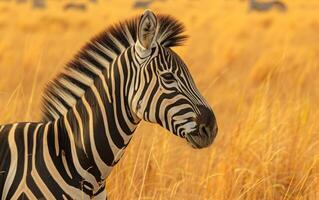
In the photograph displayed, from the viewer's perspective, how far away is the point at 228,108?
34.8ft

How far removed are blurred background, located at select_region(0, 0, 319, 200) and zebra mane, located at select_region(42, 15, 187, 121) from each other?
116 centimetres

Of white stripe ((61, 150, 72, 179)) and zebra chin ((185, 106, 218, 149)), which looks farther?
white stripe ((61, 150, 72, 179))

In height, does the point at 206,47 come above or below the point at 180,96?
above

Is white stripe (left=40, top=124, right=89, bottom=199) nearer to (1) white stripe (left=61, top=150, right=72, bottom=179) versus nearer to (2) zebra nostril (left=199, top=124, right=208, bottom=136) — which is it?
(1) white stripe (left=61, top=150, right=72, bottom=179)

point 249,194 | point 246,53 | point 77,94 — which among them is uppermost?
point 246,53

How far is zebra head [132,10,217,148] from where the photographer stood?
3709mm

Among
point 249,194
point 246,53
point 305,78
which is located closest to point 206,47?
point 246,53

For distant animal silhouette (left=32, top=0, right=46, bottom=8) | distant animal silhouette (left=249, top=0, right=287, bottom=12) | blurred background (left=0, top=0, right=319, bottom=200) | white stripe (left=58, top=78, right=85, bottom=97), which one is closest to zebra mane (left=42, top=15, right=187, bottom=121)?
white stripe (left=58, top=78, right=85, bottom=97)

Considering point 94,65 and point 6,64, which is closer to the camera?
point 94,65

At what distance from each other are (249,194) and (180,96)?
194 cm

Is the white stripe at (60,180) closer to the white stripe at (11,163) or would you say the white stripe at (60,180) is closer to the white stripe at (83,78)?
the white stripe at (11,163)

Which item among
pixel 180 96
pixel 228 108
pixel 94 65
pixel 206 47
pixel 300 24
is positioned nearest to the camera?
pixel 180 96

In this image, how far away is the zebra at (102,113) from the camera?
12.3 ft

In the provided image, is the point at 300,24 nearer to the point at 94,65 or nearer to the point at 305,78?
the point at 305,78
